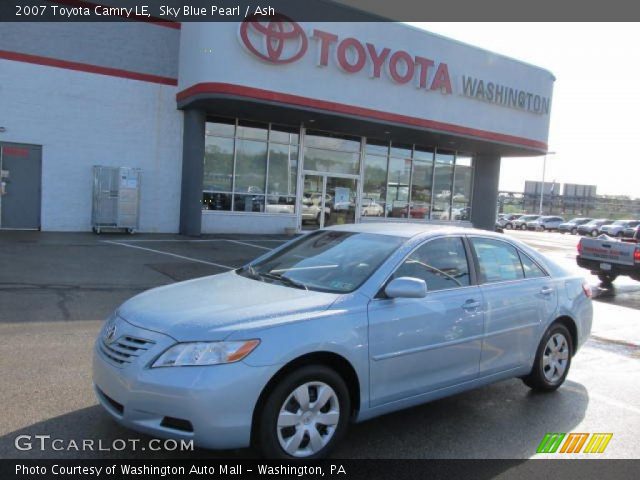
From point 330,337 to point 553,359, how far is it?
283 cm

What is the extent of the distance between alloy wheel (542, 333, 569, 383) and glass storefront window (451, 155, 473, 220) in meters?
18.0

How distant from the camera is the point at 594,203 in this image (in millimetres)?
77625

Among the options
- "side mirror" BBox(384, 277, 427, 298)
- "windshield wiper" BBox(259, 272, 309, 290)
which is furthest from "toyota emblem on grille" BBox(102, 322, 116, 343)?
"side mirror" BBox(384, 277, 427, 298)

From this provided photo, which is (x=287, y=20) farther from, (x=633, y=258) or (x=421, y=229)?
(x=421, y=229)

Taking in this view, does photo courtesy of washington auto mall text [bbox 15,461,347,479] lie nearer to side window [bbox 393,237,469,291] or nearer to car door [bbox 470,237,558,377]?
side window [bbox 393,237,469,291]

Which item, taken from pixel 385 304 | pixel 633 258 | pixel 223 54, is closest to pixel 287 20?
pixel 223 54

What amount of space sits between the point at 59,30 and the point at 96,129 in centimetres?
280

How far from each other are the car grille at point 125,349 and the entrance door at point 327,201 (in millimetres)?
15521

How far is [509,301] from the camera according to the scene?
15.6 feet

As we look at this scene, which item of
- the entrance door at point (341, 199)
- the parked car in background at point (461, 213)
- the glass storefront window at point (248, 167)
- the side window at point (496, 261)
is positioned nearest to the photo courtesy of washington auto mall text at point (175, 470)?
the side window at point (496, 261)

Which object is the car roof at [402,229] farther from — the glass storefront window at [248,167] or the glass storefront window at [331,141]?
the glass storefront window at [331,141]

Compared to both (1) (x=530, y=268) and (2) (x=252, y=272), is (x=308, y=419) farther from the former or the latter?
(1) (x=530, y=268)

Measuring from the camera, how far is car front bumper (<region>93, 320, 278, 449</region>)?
3107 mm

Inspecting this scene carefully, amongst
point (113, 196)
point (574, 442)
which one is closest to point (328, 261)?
point (574, 442)
